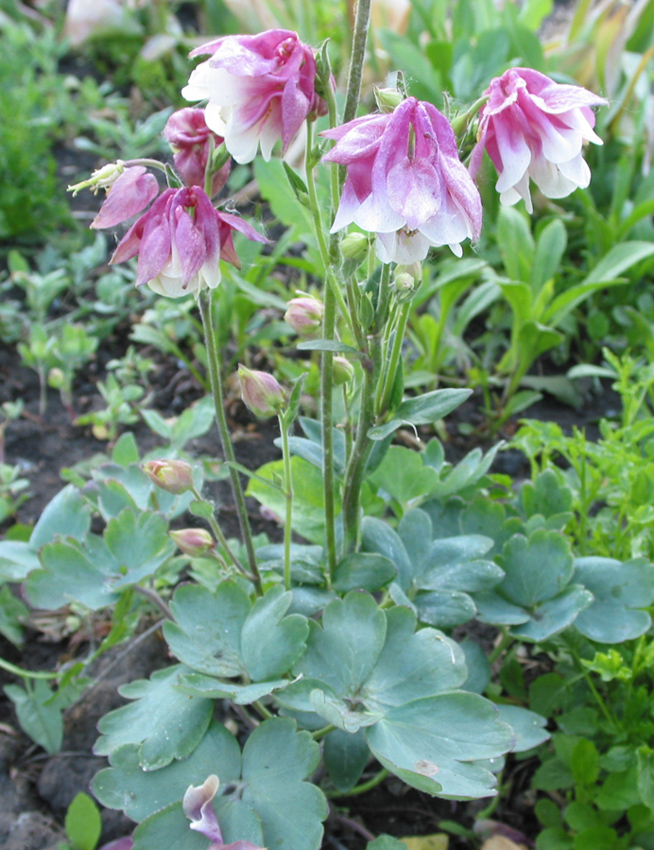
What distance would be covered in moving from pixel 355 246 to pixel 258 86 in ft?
0.51

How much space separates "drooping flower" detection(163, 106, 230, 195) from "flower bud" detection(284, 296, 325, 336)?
155 millimetres

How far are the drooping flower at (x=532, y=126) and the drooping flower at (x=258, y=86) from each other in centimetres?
16

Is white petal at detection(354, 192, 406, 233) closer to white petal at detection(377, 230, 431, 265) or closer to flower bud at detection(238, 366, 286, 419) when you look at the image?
white petal at detection(377, 230, 431, 265)

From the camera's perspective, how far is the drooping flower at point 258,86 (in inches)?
23.2

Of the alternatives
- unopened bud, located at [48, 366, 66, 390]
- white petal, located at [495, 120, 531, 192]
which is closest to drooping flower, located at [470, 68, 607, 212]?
white petal, located at [495, 120, 531, 192]

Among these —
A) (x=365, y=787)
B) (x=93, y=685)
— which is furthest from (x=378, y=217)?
(x=93, y=685)

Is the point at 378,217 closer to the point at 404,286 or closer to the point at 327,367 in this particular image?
the point at 404,286

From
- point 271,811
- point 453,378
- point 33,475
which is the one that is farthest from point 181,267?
point 453,378

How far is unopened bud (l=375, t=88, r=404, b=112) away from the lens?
623mm

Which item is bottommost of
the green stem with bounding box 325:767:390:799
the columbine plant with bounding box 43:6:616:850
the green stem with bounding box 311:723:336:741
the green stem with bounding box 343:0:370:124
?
the green stem with bounding box 325:767:390:799

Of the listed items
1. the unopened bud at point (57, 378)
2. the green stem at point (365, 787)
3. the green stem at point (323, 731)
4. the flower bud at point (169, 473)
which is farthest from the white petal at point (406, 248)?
the unopened bud at point (57, 378)

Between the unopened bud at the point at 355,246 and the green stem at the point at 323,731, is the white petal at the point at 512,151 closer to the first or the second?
the unopened bud at the point at 355,246

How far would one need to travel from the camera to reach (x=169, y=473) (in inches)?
31.9

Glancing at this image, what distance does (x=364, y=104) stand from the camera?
226 centimetres
